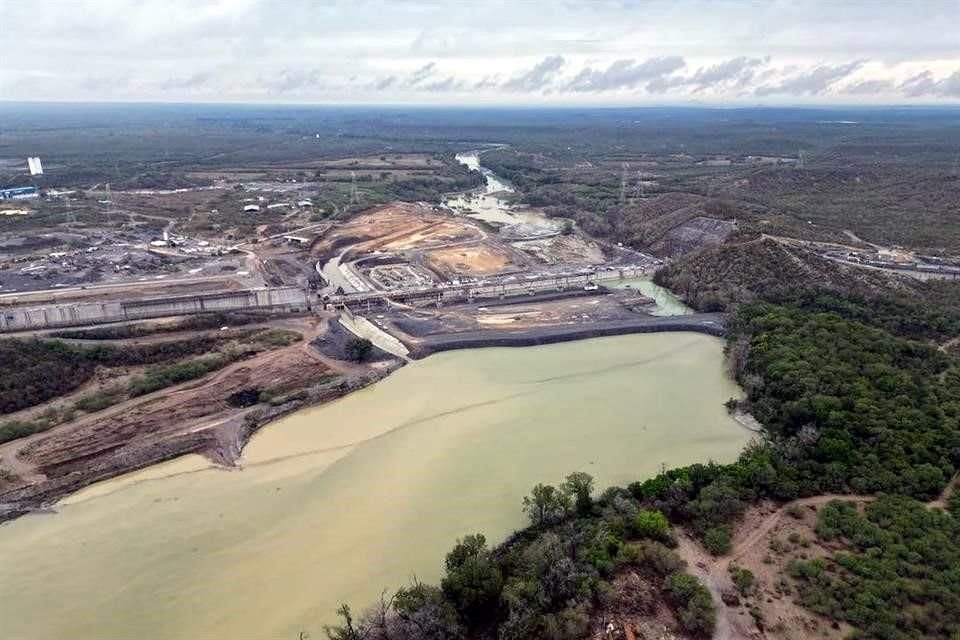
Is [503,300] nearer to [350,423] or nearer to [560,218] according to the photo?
[350,423]

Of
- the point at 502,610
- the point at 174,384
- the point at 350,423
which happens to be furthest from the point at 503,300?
the point at 502,610

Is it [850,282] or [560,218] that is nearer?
[850,282]

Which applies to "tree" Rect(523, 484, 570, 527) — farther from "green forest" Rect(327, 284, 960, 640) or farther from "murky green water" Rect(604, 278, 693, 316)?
"murky green water" Rect(604, 278, 693, 316)

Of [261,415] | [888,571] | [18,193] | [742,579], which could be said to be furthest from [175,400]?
[18,193]

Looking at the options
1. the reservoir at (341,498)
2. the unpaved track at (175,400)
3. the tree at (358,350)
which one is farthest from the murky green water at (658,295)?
the unpaved track at (175,400)

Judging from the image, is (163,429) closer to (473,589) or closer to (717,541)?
(473,589)

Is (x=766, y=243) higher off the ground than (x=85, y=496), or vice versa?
(x=766, y=243)
